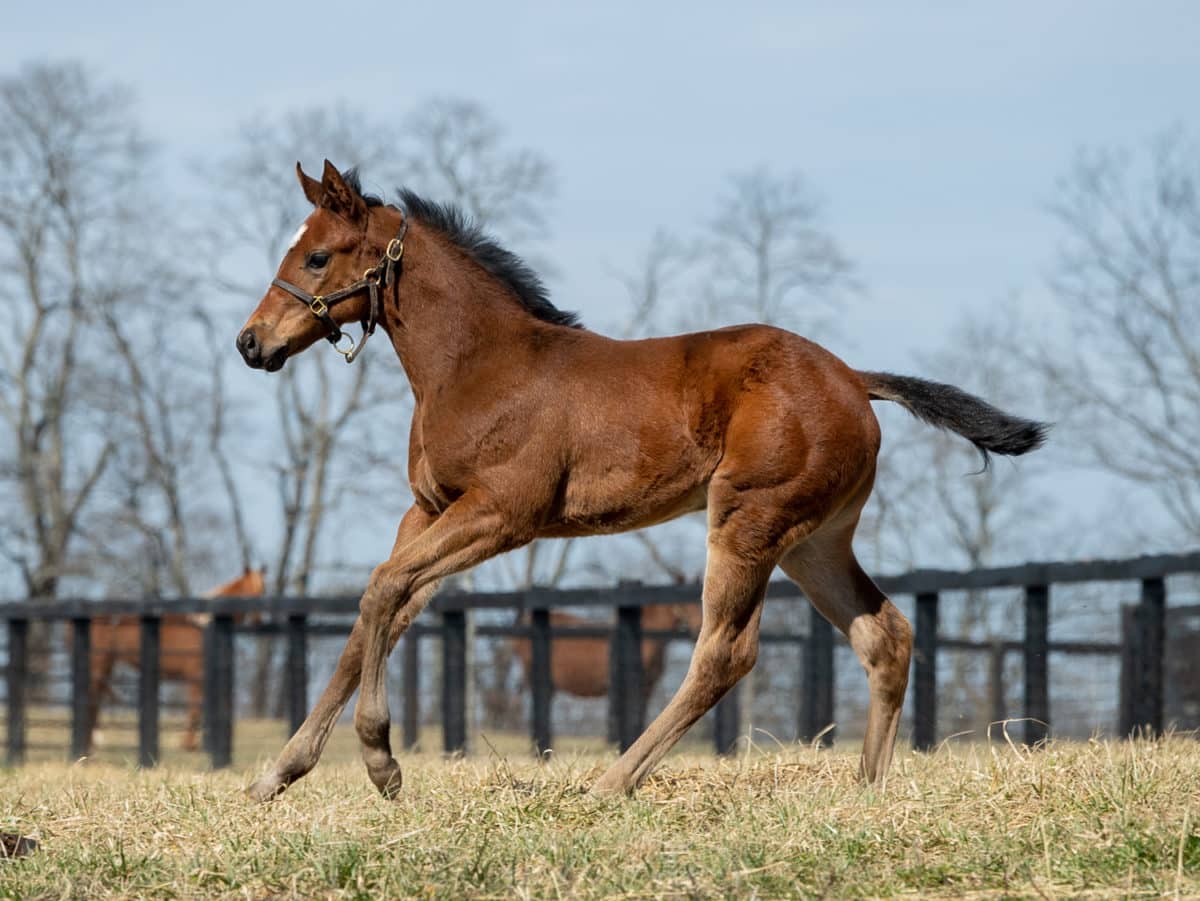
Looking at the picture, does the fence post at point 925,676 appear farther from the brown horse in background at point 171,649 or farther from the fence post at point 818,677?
the brown horse in background at point 171,649

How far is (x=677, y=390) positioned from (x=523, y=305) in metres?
0.81

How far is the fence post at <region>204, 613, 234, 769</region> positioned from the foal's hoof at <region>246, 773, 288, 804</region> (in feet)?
26.1

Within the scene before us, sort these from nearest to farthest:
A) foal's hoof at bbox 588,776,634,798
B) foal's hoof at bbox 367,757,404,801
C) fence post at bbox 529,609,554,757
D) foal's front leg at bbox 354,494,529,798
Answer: foal's hoof at bbox 588,776,634,798 → foal's hoof at bbox 367,757,404,801 → foal's front leg at bbox 354,494,529,798 → fence post at bbox 529,609,554,757

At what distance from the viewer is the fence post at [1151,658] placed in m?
8.84

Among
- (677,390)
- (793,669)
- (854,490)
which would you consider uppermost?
(677,390)

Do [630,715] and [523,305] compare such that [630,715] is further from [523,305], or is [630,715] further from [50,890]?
[50,890]

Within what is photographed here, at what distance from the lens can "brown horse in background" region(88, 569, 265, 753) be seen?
19.3m

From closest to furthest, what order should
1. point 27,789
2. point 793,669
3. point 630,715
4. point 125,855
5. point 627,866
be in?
1. point 627,866
2. point 125,855
3. point 27,789
4. point 630,715
5. point 793,669

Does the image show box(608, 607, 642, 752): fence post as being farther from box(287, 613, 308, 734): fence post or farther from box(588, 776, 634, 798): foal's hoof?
box(588, 776, 634, 798): foal's hoof

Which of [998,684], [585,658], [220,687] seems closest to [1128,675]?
[998,684]

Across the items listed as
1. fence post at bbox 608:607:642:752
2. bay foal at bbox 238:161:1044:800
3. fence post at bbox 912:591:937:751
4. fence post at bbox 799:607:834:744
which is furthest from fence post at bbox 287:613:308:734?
bay foal at bbox 238:161:1044:800

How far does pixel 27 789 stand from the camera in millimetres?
7004

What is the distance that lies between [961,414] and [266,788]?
3.03 m

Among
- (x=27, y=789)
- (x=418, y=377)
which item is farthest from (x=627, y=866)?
(x=27, y=789)
